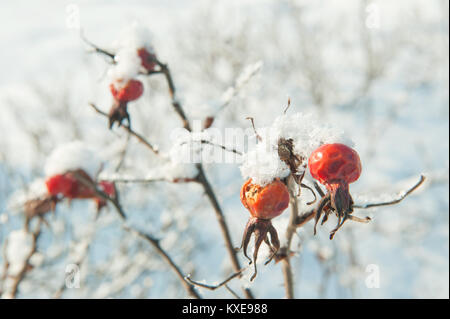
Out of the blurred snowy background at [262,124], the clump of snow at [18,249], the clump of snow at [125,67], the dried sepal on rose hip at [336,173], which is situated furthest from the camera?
the blurred snowy background at [262,124]

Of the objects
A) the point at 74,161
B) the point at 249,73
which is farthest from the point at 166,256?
the point at 249,73

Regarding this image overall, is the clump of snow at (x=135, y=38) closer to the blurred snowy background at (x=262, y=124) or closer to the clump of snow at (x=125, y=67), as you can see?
the clump of snow at (x=125, y=67)

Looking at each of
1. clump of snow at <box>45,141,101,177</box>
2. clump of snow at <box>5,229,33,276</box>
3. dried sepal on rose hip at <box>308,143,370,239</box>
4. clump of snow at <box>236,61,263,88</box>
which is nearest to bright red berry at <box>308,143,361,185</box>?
dried sepal on rose hip at <box>308,143,370,239</box>

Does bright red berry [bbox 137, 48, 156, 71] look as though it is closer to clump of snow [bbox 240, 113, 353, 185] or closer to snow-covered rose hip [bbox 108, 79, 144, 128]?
snow-covered rose hip [bbox 108, 79, 144, 128]

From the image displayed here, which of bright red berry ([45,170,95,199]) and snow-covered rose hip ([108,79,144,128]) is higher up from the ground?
snow-covered rose hip ([108,79,144,128])

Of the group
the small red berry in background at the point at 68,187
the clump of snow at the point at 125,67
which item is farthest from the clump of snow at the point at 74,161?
the clump of snow at the point at 125,67
